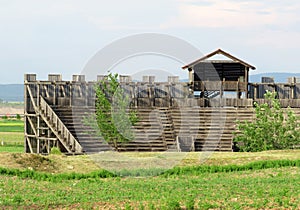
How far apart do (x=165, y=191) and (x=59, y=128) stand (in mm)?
30021

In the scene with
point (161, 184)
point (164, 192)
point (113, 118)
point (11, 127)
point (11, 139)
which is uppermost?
point (113, 118)

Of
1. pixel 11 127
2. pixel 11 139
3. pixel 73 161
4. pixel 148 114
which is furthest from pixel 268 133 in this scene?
pixel 11 127

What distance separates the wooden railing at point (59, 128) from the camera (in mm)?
52197

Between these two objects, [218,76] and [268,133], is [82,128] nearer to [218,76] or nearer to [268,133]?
[268,133]

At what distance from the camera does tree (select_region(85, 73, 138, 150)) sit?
178ft

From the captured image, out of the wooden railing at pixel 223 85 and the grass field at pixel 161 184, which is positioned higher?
the wooden railing at pixel 223 85

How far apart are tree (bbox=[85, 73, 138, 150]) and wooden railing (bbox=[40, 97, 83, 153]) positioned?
221cm

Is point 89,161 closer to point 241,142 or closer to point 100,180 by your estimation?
point 100,180

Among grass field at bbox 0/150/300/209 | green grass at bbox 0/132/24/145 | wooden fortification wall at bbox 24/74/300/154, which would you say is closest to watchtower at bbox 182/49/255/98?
wooden fortification wall at bbox 24/74/300/154

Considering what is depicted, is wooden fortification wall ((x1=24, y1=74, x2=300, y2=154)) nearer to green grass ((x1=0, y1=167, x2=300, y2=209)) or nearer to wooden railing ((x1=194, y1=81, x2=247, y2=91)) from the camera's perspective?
wooden railing ((x1=194, y1=81, x2=247, y2=91))

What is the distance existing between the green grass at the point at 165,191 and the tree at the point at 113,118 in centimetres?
2118

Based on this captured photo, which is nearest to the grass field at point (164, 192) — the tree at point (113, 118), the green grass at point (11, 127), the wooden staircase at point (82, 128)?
the wooden staircase at point (82, 128)

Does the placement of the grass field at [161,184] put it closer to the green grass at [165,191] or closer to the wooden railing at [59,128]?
the green grass at [165,191]

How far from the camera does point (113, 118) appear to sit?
53.8 metres
